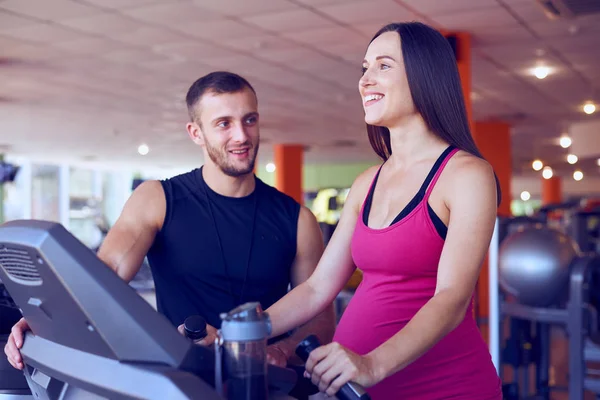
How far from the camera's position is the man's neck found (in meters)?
1.77

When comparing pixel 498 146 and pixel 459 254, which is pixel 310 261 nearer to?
pixel 459 254

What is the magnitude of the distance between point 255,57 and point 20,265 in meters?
5.94

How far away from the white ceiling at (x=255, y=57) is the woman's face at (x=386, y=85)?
3.83 metres

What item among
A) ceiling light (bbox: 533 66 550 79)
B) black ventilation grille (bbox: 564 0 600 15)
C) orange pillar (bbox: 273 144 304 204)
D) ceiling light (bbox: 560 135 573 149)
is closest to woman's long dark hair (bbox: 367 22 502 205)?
black ventilation grille (bbox: 564 0 600 15)

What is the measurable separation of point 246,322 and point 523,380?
401 cm

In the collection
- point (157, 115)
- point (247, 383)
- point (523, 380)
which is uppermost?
point (157, 115)

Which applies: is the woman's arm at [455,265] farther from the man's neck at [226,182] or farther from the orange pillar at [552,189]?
the orange pillar at [552,189]

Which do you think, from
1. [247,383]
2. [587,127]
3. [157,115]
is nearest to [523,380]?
[247,383]

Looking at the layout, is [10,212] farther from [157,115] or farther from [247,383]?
[247,383]

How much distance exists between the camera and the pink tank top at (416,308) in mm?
1157

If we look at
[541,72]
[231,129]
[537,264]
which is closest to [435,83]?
[231,129]

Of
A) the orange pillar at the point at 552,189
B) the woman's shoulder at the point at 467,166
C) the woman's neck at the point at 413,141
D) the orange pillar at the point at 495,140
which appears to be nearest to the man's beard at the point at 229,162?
the woman's neck at the point at 413,141

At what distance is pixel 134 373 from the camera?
0.77m

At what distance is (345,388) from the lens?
2.90ft
